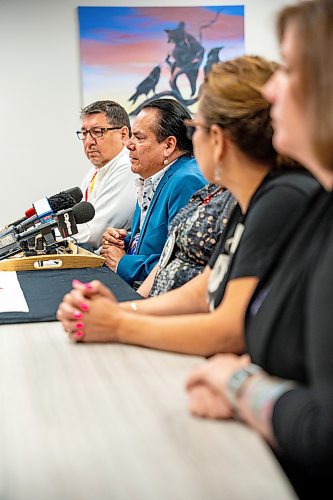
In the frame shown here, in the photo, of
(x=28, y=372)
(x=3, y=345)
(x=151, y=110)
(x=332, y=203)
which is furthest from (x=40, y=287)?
(x=332, y=203)

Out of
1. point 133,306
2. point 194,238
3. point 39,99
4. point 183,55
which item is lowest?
point 133,306

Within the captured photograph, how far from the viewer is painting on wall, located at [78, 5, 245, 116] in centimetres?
496

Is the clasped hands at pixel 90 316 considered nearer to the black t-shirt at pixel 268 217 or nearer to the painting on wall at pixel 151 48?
the black t-shirt at pixel 268 217

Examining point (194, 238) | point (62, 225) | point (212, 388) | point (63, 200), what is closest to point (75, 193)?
point (63, 200)

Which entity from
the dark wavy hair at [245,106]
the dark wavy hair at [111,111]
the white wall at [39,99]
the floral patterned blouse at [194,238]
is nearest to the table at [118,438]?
the dark wavy hair at [245,106]

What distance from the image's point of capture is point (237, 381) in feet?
3.48

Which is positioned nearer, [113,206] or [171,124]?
[171,124]

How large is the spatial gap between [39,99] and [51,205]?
235cm

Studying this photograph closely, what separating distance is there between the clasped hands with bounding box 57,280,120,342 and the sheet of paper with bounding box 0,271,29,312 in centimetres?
39

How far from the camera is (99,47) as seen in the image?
16.3 feet

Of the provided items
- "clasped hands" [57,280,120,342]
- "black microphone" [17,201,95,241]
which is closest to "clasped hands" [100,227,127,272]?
"black microphone" [17,201,95,241]

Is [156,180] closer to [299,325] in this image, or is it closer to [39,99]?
[299,325]

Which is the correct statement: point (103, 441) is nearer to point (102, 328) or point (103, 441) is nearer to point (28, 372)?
point (28, 372)

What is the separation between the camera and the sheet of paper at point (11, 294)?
195 centimetres
